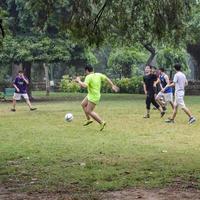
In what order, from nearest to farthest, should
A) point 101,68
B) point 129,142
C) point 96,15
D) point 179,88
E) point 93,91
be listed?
point 96,15 < point 129,142 < point 93,91 < point 179,88 < point 101,68

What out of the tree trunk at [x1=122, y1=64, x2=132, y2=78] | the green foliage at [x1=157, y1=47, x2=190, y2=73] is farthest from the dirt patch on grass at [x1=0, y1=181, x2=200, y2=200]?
the tree trunk at [x1=122, y1=64, x2=132, y2=78]

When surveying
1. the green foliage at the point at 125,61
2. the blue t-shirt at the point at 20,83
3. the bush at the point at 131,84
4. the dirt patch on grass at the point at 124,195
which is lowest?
the dirt patch on grass at the point at 124,195

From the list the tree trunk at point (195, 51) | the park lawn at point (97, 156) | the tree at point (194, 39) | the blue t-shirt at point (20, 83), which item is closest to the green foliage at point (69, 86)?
the tree at point (194, 39)

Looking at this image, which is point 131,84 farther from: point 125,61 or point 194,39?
point 194,39

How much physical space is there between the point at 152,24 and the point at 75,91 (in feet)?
147

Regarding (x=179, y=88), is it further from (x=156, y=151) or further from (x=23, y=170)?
(x=23, y=170)

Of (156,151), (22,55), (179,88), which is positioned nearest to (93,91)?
(179,88)

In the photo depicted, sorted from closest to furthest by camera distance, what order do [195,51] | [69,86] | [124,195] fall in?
[124,195] < [195,51] < [69,86]

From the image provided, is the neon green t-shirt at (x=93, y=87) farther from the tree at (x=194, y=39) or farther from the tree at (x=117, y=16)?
the tree at (x=194, y=39)

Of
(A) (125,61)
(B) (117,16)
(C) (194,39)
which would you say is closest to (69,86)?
(A) (125,61)

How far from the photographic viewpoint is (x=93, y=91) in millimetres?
15297

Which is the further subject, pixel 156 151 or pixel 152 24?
pixel 156 151

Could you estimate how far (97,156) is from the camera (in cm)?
1024

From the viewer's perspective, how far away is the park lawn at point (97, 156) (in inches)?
314
